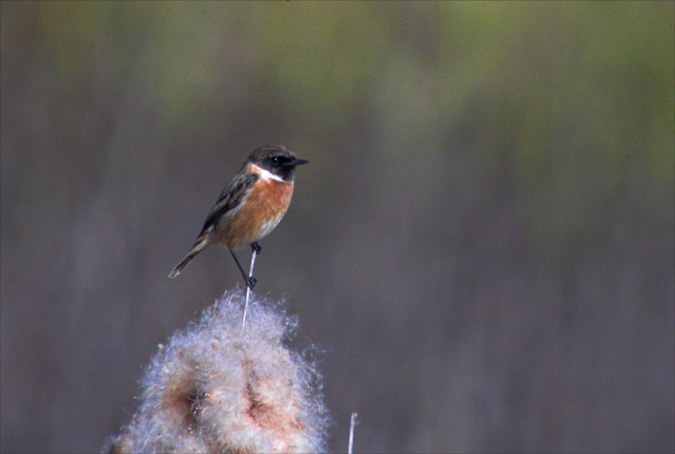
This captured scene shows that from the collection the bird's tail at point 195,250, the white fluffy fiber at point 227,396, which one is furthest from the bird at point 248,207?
the white fluffy fiber at point 227,396

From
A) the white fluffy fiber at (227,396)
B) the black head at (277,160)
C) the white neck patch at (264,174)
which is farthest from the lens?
the white neck patch at (264,174)

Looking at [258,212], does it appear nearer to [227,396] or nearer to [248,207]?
[248,207]

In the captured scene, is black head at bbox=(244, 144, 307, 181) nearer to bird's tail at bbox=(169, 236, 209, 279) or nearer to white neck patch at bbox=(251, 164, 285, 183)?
white neck patch at bbox=(251, 164, 285, 183)

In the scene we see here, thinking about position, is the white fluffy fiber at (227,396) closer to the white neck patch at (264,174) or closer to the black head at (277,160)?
the black head at (277,160)

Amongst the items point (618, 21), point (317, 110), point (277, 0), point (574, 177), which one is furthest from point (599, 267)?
point (277, 0)

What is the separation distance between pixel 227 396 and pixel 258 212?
71.0 inches

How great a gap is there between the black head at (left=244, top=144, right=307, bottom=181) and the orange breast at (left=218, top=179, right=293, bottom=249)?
101 millimetres

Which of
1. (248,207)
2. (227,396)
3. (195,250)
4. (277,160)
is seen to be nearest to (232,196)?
(248,207)

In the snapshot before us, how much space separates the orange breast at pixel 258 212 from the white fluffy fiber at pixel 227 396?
1.56 metres

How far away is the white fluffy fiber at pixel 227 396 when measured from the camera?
1.57 m

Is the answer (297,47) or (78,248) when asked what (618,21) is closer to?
(297,47)

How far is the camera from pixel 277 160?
308 centimetres

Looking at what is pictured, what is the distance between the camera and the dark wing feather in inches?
131

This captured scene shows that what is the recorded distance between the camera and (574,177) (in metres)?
6.47
